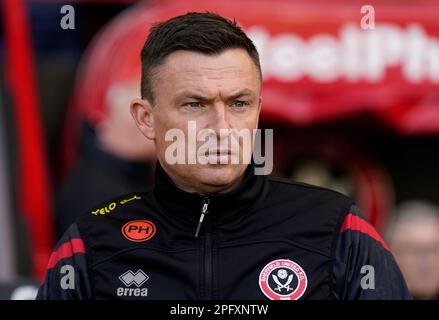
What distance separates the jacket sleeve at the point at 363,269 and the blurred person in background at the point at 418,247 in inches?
96.2

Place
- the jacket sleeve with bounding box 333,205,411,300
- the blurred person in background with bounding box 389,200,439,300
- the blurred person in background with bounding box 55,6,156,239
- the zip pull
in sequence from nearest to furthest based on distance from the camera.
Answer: the jacket sleeve with bounding box 333,205,411,300 → the zip pull → the blurred person in background with bounding box 389,200,439,300 → the blurred person in background with bounding box 55,6,156,239

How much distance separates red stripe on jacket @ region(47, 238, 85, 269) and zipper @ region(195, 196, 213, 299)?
28 centimetres

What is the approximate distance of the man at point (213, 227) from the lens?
2.20 metres

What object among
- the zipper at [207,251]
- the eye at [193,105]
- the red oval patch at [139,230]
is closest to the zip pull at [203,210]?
the zipper at [207,251]

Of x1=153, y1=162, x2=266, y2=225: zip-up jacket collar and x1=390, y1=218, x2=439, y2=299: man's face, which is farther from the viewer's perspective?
x1=390, y1=218, x2=439, y2=299: man's face

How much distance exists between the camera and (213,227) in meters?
2.29

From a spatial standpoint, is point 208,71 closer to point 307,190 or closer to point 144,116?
point 144,116

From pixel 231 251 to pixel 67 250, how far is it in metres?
0.39

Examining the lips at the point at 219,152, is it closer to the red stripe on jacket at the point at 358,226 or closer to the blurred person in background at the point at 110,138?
the red stripe on jacket at the point at 358,226

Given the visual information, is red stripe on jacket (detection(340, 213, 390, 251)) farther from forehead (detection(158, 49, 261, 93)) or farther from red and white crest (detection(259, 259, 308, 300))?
forehead (detection(158, 49, 261, 93))

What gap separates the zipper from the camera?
220 centimetres

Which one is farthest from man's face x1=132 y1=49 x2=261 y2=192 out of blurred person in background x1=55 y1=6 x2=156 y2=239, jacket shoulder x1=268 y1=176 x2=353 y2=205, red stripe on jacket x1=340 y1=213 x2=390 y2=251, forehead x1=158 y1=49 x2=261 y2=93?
blurred person in background x1=55 y1=6 x2=156 y2=239

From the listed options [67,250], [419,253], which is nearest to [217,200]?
[67,250]
